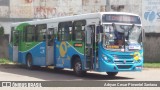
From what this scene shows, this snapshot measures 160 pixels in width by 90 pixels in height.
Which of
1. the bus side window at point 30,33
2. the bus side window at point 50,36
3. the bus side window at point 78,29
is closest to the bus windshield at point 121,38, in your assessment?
the bus side window at point 78,29

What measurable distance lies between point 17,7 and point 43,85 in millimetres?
24091

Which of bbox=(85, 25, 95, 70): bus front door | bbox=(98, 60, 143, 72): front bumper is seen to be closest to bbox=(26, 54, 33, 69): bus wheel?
bbox=(85, 25, 95, 70): bus front door

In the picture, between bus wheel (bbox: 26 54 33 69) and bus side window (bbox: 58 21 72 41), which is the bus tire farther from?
bus wheel (bbox: 26 54 33 69)

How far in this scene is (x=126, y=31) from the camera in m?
20.3

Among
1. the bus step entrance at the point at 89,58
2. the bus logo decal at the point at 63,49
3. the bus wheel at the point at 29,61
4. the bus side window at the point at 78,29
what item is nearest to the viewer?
the bus step entrance at the point at 89,58

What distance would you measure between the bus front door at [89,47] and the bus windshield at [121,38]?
81 cm

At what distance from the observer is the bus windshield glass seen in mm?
20109

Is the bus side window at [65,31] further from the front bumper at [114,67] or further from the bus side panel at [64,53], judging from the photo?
the front bumper at [114,67]

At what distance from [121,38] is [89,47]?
1.59 meters

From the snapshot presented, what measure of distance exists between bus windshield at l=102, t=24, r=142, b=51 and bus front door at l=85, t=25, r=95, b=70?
0.81 m

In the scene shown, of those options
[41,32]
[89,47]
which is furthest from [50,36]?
[89,47]

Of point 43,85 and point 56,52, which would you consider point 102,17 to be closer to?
point 56,52

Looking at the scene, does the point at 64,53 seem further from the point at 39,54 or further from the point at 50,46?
the point at 39,54

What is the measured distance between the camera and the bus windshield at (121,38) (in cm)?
1995
